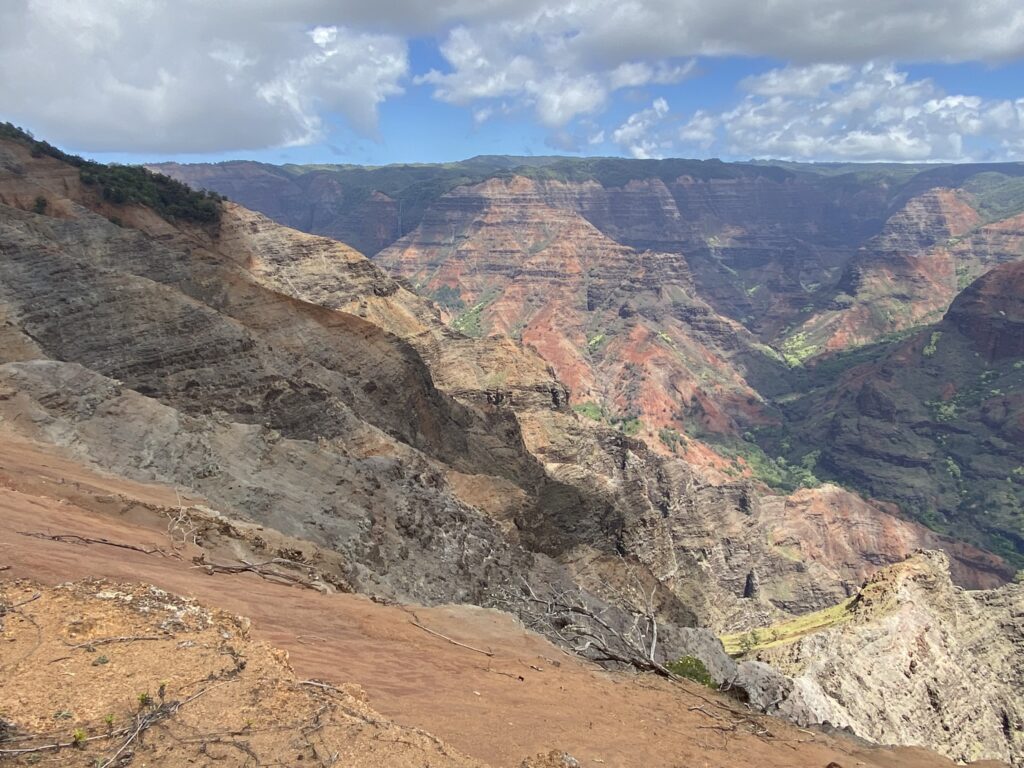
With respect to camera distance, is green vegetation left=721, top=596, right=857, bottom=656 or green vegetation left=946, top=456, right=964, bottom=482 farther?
green vegetation left=946, top=456, right=964, bottom=482

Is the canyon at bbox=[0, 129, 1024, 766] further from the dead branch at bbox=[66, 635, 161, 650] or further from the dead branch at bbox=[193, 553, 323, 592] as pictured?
the dead branch at bbox=[66, 635, 161, 650]

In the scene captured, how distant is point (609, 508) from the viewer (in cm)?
4728

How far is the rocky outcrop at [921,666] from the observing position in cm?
3053

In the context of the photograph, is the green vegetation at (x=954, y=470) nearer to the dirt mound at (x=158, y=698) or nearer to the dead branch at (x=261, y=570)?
the dead branch at (x=261, y=570)

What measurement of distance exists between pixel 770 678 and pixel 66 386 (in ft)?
83.6

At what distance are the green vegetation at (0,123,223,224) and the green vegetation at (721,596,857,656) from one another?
5531cm

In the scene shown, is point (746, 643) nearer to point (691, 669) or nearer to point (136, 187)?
point (691, 669)

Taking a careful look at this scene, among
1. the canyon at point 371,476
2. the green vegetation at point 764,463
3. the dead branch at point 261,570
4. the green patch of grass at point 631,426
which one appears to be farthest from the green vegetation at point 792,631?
the green vegetation at point 764,463

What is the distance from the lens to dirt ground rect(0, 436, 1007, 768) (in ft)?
37.2

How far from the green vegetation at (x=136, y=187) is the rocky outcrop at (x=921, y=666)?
56584 mm

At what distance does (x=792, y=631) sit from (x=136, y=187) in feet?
198

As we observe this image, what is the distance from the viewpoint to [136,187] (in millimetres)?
60594

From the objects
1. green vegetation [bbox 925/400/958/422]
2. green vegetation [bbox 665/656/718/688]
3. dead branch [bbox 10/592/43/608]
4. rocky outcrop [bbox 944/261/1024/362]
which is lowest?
green vegetation [bbox 665/656/718/688]

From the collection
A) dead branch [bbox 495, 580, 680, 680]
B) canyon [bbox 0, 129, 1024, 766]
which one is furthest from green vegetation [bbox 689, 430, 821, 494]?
dead branch [bbox 495, 580, 680, 680]
